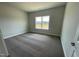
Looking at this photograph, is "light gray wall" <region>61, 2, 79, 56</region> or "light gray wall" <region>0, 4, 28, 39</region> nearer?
"light gray wall" <region>61, 2, 79, 56</region>

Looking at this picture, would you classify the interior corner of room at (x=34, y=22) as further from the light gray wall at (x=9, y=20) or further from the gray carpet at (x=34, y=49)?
the gray carpet at (x=34, y=49)

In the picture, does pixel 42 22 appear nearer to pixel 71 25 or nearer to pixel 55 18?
pixel 55 18

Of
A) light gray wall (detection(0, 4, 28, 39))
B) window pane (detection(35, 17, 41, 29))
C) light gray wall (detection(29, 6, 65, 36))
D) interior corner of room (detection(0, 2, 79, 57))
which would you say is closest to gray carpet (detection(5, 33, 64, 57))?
interior corner of room (detection(0, 2, 79, 57))

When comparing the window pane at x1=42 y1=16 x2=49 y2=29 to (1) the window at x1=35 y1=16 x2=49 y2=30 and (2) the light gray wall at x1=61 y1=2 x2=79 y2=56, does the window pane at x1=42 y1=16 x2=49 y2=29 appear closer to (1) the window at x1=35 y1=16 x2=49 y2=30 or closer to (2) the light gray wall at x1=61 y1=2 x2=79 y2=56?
(1) the window at x1=35 y1=16 x2=49 y2=30

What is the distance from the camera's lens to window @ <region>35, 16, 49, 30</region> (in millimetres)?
5159

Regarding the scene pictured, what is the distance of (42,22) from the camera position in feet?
17.9

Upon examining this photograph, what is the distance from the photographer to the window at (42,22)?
5159 millimetres

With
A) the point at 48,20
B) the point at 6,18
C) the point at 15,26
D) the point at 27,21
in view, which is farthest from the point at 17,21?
the point at 48,20

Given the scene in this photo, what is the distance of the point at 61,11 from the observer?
13.8 feet

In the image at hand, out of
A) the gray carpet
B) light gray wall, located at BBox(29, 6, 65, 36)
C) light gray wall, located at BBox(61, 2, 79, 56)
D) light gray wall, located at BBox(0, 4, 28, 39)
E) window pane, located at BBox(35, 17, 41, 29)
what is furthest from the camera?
window pane, located at BBox(35, 17, 41, 29)

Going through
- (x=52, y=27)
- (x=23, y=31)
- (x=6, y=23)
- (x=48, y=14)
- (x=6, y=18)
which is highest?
(x=48, y=14)

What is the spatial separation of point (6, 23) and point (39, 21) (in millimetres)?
2934

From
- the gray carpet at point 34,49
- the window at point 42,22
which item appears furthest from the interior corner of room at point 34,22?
the gray carpet at point 34,49

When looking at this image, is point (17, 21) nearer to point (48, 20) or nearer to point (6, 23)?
point (6, 23)
